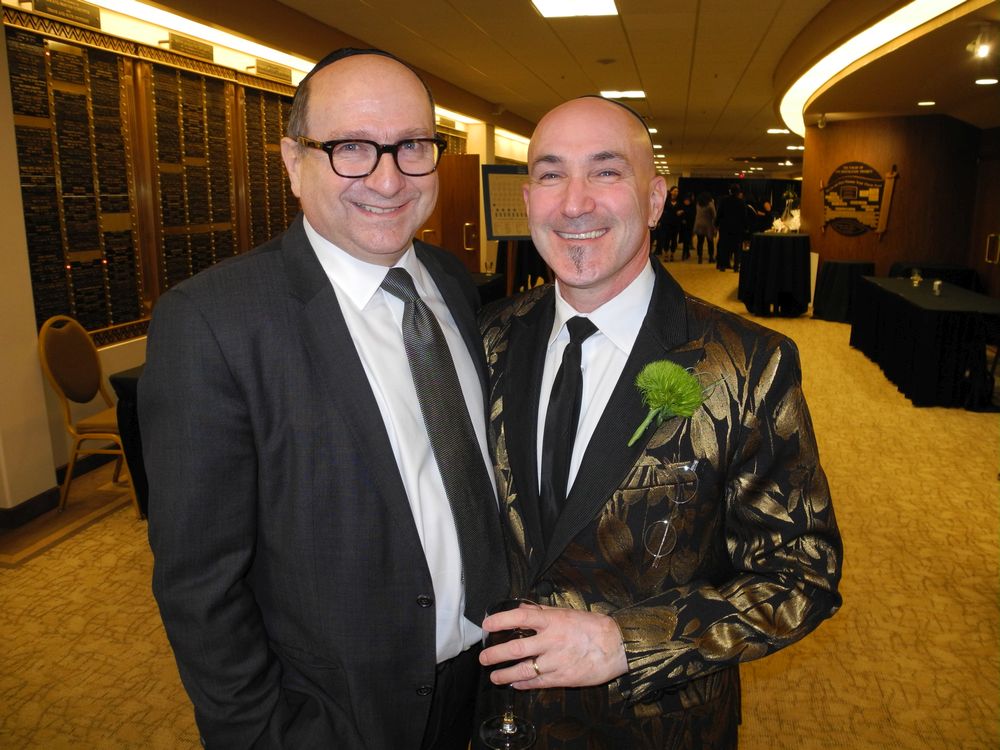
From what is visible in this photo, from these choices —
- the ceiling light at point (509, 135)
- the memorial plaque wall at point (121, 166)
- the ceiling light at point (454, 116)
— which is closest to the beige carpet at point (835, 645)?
the memorial plaque wall at point (121, 166)

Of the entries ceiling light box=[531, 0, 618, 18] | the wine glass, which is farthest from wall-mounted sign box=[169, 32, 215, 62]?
the wine glass

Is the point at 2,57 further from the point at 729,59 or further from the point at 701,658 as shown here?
the point at 729,59

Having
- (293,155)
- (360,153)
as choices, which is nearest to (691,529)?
(360,153)

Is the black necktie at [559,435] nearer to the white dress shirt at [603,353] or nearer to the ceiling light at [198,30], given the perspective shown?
the white dress shirt at [603,353]

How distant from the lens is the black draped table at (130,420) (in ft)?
13.0

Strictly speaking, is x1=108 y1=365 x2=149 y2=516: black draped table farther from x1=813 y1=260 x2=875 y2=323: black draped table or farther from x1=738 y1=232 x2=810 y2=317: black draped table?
x1=813 y1=260 x2=875 y2=323: black draped table

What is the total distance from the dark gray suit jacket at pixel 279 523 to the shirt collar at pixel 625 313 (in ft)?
1.55

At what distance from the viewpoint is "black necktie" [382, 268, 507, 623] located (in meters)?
1.35

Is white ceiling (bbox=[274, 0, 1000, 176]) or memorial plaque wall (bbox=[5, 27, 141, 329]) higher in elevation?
white ceiling (bbox=[274, 0, 1000, 176])

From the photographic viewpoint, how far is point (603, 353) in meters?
1.45

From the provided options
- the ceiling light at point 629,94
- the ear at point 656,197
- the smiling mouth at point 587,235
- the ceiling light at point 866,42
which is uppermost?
the ceiling light at point 629,94

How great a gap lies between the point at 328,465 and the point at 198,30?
5.72m

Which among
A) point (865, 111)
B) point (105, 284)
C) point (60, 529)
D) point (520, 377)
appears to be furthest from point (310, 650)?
point (865, 111)

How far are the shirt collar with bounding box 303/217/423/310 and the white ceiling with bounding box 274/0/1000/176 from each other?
5087mm
